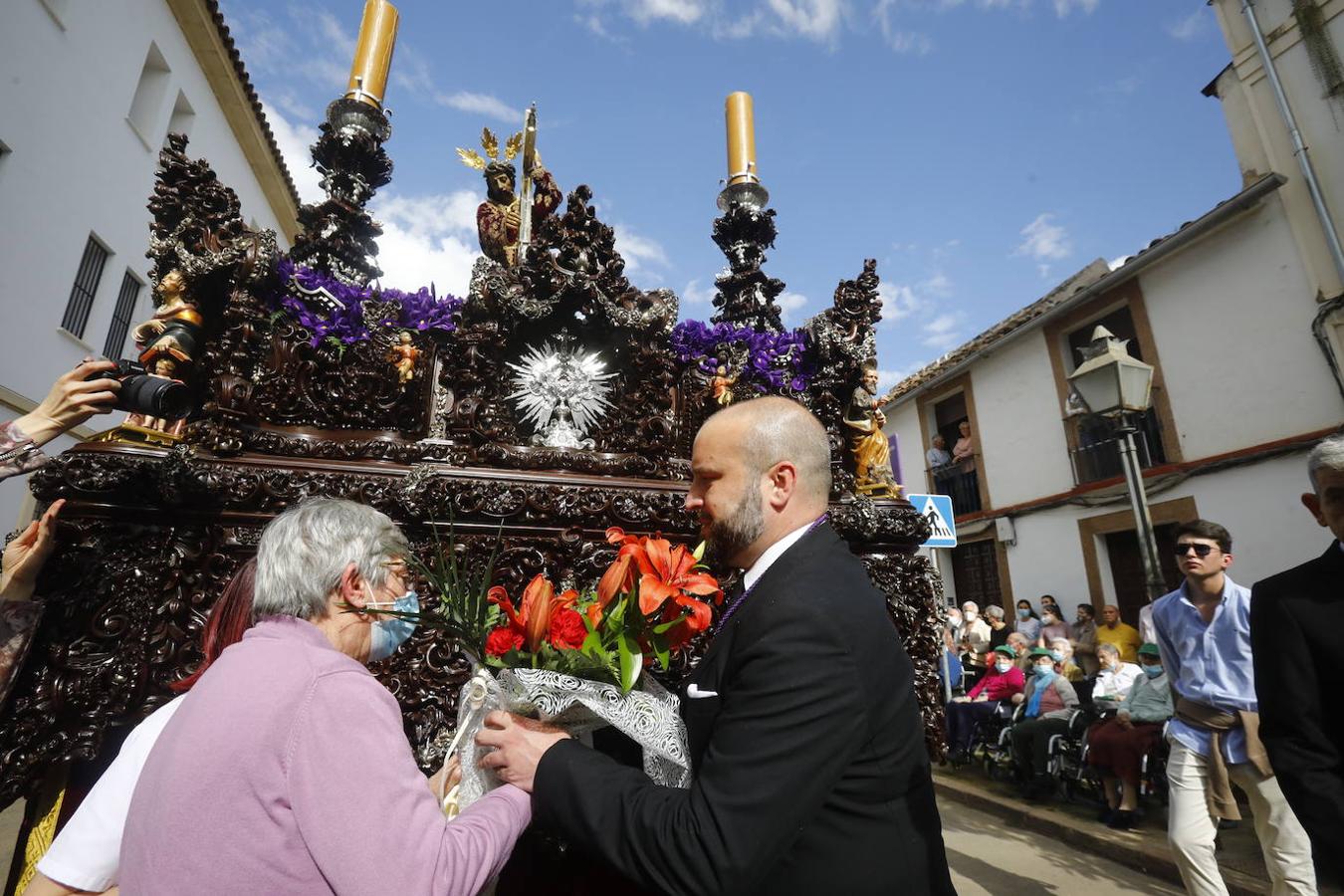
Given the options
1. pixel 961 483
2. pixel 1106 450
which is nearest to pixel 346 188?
pixel 1106 450

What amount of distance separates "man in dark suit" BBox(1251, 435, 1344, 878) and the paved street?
3.02m

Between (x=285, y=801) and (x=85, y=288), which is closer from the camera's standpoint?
(x=285, y=801)

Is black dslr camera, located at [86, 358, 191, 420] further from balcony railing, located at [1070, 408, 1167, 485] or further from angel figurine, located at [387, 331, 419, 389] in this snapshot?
balcony railing, located at [1070, 408, 1167, 485]

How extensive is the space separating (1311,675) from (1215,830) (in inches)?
90.0

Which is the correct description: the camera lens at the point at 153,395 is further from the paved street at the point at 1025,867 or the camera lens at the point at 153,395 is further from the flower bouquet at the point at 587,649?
the paved street at the point at 1025,867

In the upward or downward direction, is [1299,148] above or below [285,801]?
above

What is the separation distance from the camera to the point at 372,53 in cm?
371

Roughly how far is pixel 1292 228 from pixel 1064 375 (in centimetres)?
418

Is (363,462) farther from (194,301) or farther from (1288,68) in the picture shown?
(1288,68)

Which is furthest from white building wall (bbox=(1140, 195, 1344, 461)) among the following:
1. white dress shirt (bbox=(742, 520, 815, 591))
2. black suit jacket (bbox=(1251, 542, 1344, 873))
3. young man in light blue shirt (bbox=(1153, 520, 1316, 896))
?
white dress shirt (bbox=(742, 520, 815, 591))

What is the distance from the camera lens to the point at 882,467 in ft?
11.3

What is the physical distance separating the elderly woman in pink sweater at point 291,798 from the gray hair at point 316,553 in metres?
0.14

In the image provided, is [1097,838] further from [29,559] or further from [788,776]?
[29,559]

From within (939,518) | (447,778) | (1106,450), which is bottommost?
(447,778)
